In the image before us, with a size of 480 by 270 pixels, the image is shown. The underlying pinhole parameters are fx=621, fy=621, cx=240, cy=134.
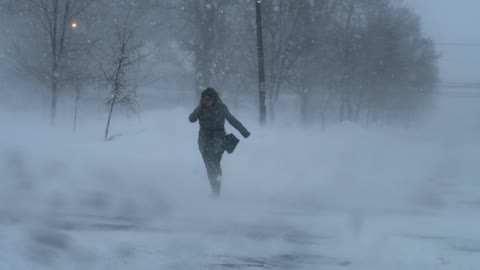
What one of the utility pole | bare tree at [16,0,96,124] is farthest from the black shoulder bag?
bare tree at [16,0,96,124]

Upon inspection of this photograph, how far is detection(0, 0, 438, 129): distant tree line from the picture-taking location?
91.9 ft

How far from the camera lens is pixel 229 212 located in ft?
25.1

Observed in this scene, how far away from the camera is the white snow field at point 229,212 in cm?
555

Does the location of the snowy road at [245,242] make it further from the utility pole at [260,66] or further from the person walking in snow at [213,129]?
the utility pole at [260,66]

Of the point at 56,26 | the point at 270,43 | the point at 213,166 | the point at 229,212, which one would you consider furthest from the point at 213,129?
the point at 270,43

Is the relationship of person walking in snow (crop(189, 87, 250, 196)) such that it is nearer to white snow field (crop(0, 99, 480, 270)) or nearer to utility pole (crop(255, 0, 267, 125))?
white snow field (crop(0, 99, 480, 270))

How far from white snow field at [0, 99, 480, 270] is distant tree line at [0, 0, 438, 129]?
1199cm

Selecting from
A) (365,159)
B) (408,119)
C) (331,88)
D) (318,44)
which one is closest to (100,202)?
(365,159)

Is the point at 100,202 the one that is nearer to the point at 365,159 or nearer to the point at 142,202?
the point at 142,202

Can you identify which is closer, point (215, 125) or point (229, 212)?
point (229, 212)

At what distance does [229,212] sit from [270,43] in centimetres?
2224

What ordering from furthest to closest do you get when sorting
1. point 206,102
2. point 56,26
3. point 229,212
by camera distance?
point 56,26 < point 206,102 < point 229,212

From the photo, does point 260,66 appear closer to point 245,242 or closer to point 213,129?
point 213,129

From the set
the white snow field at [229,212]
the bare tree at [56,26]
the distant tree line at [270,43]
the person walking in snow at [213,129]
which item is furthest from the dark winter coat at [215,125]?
the distant tree line at [270,43]
